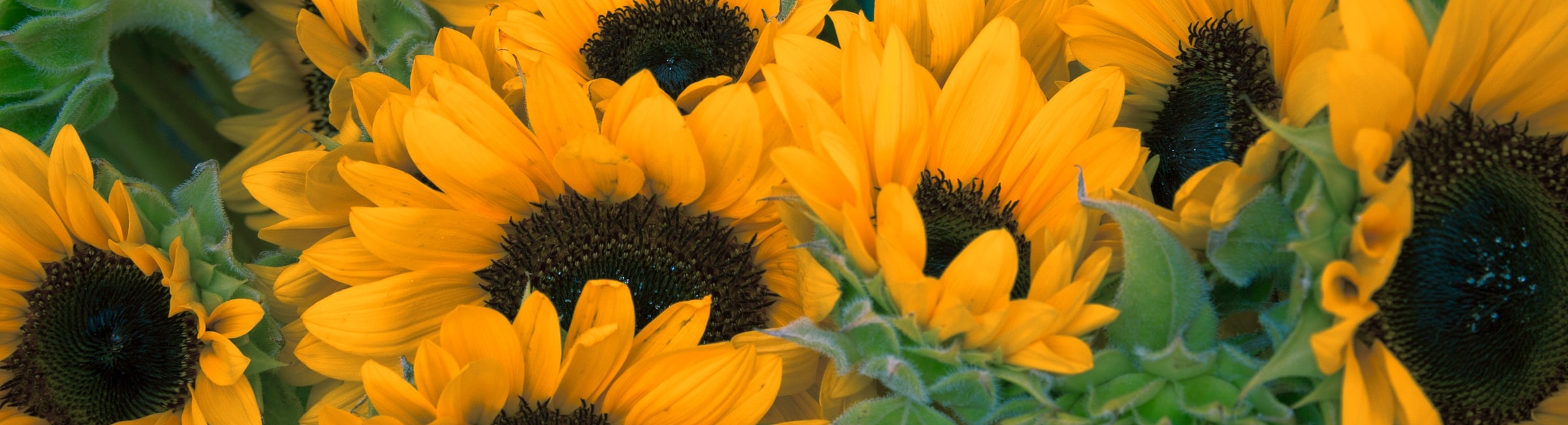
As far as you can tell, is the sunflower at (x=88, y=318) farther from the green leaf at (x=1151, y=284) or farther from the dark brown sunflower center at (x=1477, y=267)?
the dark brown sunflower center at (x=1477, y=267)

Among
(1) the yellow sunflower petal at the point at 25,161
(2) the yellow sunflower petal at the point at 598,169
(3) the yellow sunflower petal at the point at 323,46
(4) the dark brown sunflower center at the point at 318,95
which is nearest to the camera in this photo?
(2) the yellow sunflower petal at the point at 598,169

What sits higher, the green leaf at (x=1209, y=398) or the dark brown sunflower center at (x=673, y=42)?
the dark brown sunflower center at (x=673, y=42)

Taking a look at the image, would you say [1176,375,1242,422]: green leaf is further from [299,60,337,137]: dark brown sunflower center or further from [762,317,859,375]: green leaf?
[299,60,337,137]: dark brown sunflower center

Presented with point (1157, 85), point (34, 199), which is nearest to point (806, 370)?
point (1157, 85)

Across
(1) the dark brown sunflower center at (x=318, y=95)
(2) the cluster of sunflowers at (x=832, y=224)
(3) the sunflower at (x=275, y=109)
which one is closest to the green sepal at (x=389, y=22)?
(2) the cluster of sunflowers at (x=832, y=224)

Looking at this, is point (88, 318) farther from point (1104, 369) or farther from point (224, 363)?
point (1104, 369)

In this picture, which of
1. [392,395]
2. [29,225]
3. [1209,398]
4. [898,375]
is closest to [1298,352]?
[1209,398]
